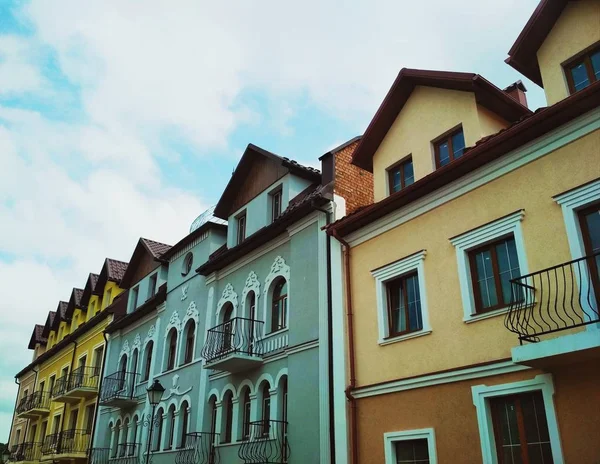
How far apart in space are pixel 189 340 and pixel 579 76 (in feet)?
48.9

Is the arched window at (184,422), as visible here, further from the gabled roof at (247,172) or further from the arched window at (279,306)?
the gabled roof at (247,172)

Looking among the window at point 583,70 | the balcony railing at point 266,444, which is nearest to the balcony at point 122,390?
the balcony railing at point 266,444

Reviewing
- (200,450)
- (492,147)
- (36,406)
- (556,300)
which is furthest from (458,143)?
(36,406)

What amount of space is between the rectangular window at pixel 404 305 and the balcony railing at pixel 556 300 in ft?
7.87

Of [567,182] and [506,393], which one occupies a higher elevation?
[567,182]

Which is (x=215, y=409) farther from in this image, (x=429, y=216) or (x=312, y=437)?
(x=429, y=216)

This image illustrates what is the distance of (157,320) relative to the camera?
23.2 meters

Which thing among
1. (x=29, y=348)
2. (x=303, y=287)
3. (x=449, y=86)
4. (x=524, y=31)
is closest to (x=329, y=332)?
(x=303, y=287)

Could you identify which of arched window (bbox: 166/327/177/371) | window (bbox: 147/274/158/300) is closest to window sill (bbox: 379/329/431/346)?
arched window (bbox: 166/327/177/371)

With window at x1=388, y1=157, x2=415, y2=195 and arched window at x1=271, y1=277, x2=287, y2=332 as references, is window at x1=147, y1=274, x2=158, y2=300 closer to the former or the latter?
arched window at x1=271, y1=277, x2=287, y2=332

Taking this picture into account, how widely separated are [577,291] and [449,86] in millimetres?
5634

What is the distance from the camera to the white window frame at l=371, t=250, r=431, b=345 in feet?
37.9

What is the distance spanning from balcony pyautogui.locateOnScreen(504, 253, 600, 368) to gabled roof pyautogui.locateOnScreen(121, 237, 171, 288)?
731 inches

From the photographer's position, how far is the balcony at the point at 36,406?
33.2m
